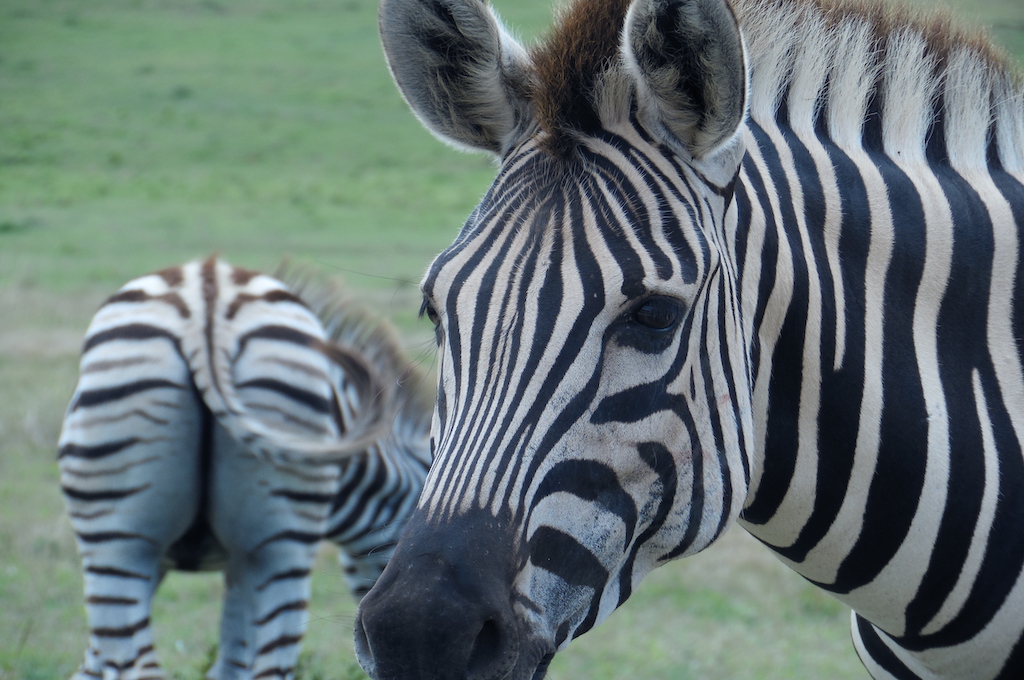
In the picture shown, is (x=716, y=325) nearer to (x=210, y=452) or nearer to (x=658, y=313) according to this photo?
(x=658, y=313)

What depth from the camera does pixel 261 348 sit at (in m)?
4.76

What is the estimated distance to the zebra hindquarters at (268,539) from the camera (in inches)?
184

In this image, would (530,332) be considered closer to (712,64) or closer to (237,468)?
(712,64)

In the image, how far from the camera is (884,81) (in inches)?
103

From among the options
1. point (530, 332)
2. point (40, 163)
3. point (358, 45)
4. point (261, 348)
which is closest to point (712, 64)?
point (530, 332)

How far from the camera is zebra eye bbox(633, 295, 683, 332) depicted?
6.64ft

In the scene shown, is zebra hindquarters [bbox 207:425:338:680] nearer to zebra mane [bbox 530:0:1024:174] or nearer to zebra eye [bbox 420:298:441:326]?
zebra eye [bbox 420:298:441:326]

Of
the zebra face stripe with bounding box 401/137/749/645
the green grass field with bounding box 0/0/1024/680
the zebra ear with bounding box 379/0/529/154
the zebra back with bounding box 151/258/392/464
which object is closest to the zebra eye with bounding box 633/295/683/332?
the zebra face stripe with bounding box 401/137/749/645

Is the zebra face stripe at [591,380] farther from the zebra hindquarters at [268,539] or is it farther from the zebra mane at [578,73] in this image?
the zebra hindquarters at [268,539]

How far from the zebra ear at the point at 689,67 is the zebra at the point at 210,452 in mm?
2902

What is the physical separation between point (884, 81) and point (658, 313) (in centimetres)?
113

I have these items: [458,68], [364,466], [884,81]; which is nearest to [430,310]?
[458,68]

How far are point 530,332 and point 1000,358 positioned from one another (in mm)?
1295

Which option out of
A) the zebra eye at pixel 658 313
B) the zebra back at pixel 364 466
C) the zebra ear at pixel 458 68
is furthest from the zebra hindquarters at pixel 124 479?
the zebra eye at pixel 658 313
